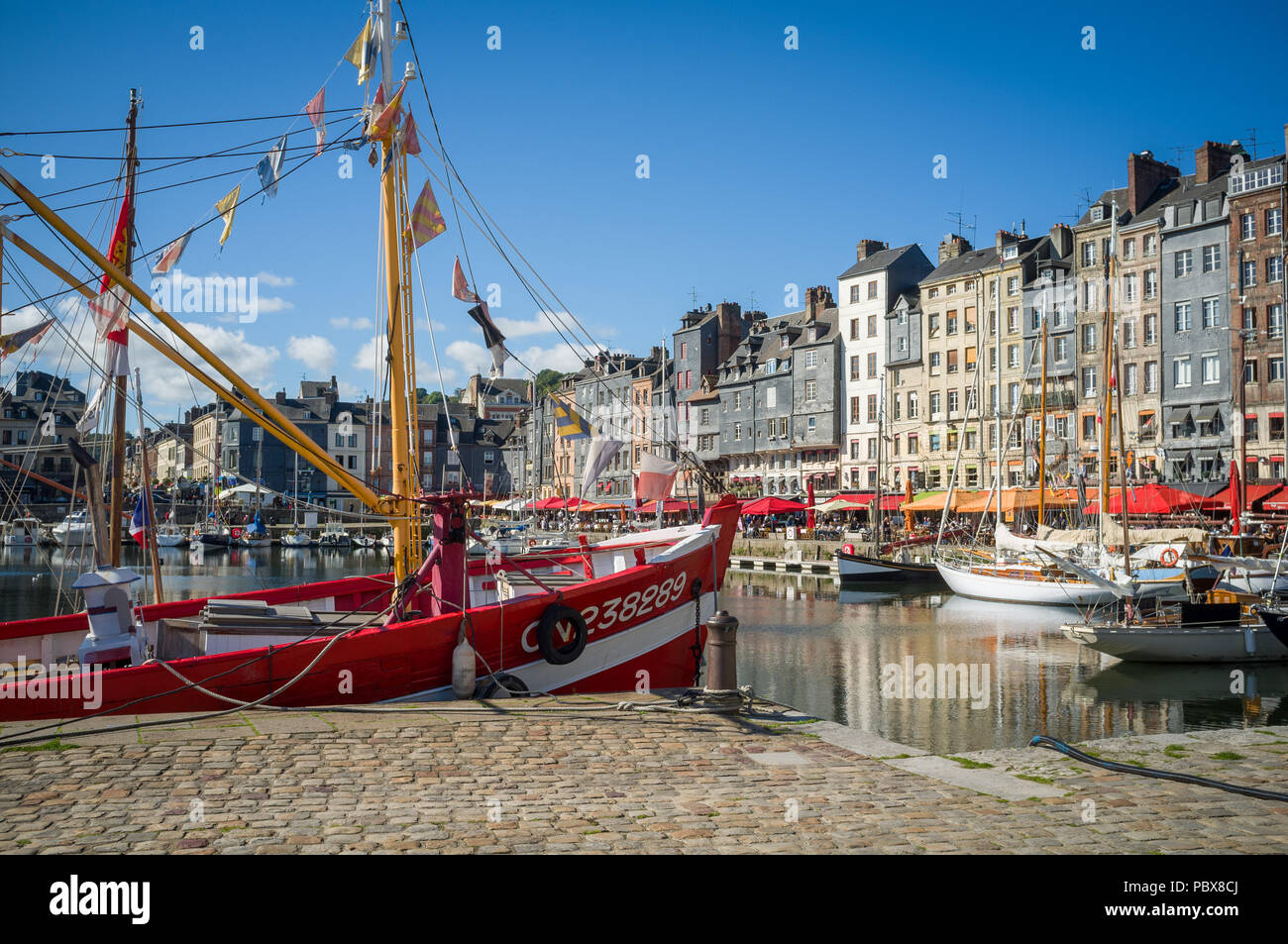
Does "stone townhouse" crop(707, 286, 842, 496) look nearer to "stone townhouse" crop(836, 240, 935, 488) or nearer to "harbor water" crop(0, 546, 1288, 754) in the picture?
"stone townhouse" crop(836, 240, 935, 488)

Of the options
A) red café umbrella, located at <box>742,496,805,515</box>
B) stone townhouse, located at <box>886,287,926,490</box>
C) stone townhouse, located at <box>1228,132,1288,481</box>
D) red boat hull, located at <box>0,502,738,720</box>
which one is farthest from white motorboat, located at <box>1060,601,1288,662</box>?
stone townhouse, located at <box>886,287,926,490</box>

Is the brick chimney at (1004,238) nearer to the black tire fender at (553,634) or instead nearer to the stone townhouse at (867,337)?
the stone townhouse at (867,337)

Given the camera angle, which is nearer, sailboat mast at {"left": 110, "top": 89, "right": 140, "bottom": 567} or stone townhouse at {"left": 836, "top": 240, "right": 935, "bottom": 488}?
sailboat mast at {"left": 110, "top": 89, "right": 140, "bottom": 567}

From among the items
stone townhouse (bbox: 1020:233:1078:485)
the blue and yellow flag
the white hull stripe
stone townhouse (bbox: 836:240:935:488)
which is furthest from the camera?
stone townhouse (bbox: 836:240:935:488)

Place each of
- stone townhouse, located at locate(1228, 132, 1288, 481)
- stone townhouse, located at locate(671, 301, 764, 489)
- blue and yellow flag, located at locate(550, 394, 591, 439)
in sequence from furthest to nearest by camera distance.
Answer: stone townhouse, located at locate(671, 301, 764, 489) < stone townhouse, located at locate(1228, 132, 1288, 481) < blue and yellow flag, located at locate(550, 394, 591, 439)

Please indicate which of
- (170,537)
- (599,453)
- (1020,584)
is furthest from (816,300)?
(599,453)

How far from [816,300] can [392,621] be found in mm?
72574

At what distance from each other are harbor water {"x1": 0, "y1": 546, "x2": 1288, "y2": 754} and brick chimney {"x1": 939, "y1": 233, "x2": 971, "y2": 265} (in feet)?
117

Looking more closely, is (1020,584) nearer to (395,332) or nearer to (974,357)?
(974,357)

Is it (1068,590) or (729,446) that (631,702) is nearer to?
(1068,590)

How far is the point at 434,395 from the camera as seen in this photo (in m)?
161

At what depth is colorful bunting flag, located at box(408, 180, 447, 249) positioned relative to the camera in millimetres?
16094
